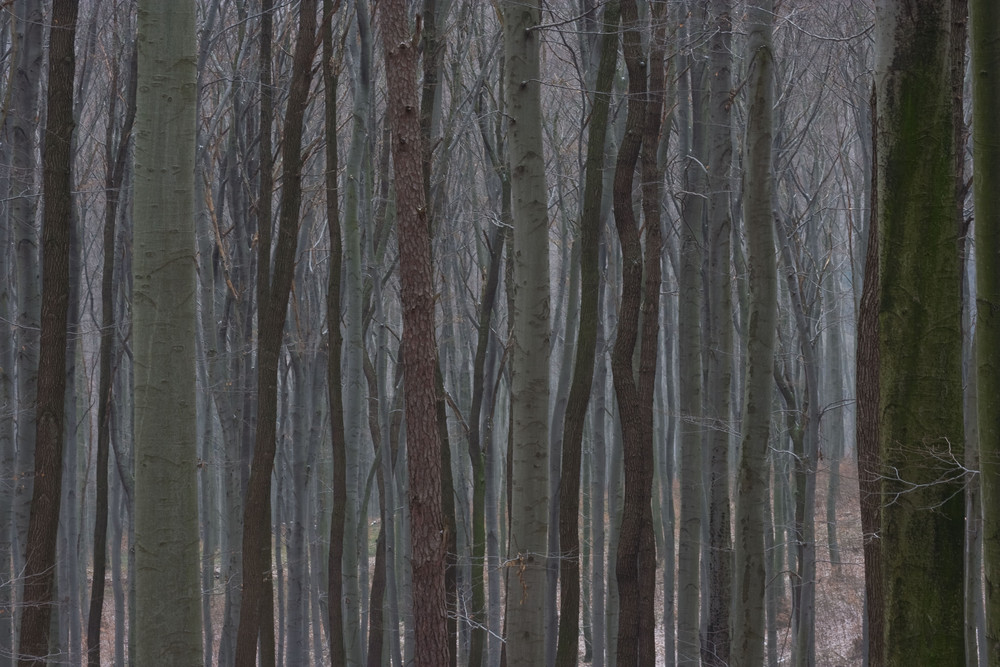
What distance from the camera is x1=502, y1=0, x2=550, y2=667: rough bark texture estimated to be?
5.77m

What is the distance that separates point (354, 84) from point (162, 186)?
6.72 m

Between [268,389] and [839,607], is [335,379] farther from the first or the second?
[839,607]

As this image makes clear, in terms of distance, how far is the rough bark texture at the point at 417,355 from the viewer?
16.8 ft

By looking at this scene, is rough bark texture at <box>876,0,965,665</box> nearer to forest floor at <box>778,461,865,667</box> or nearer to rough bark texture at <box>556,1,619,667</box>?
rough bark texture at <box>556,1,619,667</box>

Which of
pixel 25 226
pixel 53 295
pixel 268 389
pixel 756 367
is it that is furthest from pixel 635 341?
pixel 25 226

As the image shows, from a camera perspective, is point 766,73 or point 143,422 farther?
point 766,73

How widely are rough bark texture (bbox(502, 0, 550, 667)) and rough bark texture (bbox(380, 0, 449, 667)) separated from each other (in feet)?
2.22

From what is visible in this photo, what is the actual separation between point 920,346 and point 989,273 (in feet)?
1.49

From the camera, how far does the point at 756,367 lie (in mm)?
6637

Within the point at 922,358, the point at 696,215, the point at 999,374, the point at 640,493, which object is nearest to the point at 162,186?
the point at 922,358

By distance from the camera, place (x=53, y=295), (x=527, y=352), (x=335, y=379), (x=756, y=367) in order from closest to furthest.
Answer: (x=527, y=352)
(x=53, y=295)
(x=756, y=367)
(x=335, y=379)

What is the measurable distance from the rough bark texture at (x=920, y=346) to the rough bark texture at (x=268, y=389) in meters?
4.57

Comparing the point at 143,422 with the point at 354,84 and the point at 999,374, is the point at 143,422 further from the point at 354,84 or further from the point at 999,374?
the point at 354,84

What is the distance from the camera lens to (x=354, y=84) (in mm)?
9875
